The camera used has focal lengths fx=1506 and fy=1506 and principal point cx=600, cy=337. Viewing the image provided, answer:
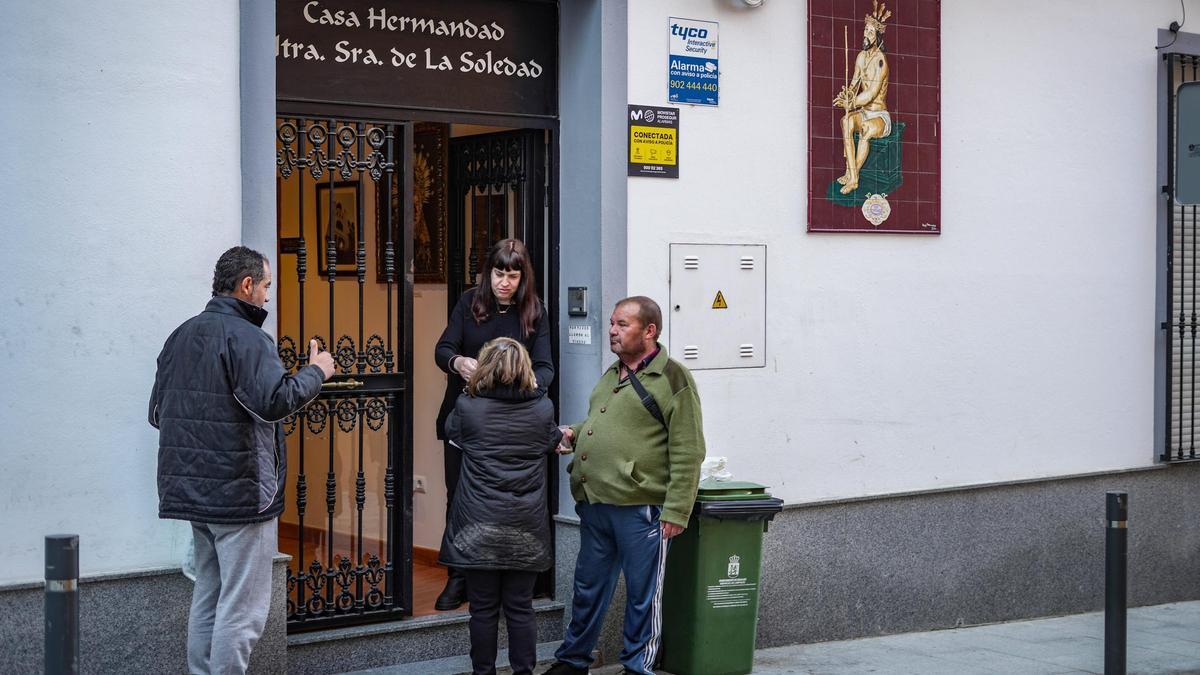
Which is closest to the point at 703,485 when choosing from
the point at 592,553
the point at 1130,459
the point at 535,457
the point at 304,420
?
the point at 592,553

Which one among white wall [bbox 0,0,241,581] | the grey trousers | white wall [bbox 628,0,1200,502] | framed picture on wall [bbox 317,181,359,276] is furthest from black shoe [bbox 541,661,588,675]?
framed picture on wall [bbox 317,181,359,276]

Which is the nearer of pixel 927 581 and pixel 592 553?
pixel 592 553

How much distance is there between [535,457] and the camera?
6625 millimetres

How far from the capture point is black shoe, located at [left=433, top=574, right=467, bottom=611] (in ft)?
25.8

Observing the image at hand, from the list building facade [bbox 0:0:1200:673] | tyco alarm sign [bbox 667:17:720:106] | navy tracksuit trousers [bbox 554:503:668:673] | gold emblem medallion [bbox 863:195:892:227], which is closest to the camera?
building facade [bbox 0:0:1200:673]

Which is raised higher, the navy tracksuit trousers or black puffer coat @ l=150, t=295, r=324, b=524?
black puffer coat @ l=150, t=295, r=324, b=524

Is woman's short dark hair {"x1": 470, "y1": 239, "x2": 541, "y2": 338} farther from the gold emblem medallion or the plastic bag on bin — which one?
the gold emblem medallion

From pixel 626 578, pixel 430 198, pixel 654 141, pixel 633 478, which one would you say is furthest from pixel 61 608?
pixel 430 198

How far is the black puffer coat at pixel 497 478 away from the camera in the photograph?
21.3ft

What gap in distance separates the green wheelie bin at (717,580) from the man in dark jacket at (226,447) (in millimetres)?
2306

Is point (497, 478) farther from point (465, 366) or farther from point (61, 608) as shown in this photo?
point (61, 608)

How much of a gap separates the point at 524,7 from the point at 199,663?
3891mm

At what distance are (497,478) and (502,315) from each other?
1.26 meters

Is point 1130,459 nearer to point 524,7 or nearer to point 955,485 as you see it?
point 955,485
